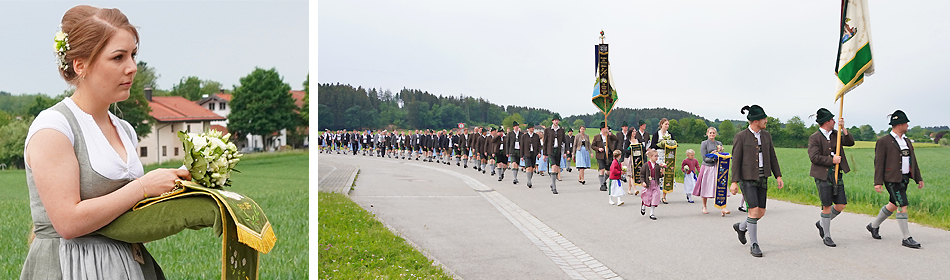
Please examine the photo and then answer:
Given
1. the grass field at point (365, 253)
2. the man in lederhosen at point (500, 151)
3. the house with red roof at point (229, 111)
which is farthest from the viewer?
the house with red roof at point (229, 111)

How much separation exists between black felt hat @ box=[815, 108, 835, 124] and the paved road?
60.3 inches

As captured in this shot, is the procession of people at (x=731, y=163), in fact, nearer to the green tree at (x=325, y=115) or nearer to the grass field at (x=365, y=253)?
the grass field at (x=365, y=253)

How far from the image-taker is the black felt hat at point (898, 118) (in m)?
6.82

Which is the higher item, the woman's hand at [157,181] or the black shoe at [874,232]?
the woman's hand at [157,181]

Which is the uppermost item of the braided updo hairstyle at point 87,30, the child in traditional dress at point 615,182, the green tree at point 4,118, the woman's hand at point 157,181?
the green tree at point 4,118

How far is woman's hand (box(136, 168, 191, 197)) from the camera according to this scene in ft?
5.48

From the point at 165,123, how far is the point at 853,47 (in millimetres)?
39771

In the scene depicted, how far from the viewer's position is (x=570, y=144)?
1891cm

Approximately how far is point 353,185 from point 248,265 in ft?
44.6

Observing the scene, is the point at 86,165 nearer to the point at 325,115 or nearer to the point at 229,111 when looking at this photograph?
the point at 325,115

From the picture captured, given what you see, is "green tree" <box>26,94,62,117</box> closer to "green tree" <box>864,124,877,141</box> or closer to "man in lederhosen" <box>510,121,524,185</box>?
"man in lederhosen" <box>510,121,524,185</box>

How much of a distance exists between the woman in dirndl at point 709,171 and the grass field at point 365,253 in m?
5.26

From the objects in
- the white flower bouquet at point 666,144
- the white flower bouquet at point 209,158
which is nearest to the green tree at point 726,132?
the white flower bouquet at point 666,144

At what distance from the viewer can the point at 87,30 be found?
65.6 inches
